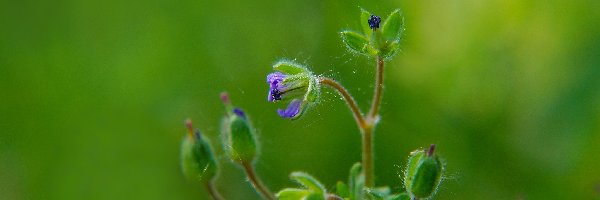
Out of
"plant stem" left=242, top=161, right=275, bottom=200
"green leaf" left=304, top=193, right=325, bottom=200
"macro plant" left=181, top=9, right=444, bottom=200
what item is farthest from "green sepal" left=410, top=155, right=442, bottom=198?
"plant stem" left=242, top=161, right=275, bottom=200

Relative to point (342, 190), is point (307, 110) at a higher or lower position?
higher

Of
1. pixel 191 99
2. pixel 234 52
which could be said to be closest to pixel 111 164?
pixel 191 99

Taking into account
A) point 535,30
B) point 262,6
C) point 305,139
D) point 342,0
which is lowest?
point 305,139

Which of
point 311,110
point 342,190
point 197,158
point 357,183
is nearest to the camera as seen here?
point 357,183

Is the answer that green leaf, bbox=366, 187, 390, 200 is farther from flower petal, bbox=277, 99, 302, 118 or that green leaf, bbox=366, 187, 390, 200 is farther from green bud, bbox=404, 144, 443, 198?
flower petal, bbox=277, 99, 302, 118

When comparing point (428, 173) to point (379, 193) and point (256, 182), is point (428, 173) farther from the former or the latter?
point (256, 182)

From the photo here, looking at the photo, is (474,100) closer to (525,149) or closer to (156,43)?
(525,149)

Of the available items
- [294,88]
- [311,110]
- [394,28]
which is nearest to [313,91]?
[294,88]

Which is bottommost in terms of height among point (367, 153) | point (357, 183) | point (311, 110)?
point (357, 183)

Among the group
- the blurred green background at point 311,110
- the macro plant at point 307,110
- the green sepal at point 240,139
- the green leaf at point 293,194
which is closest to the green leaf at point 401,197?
the macro plant at point 307,110
